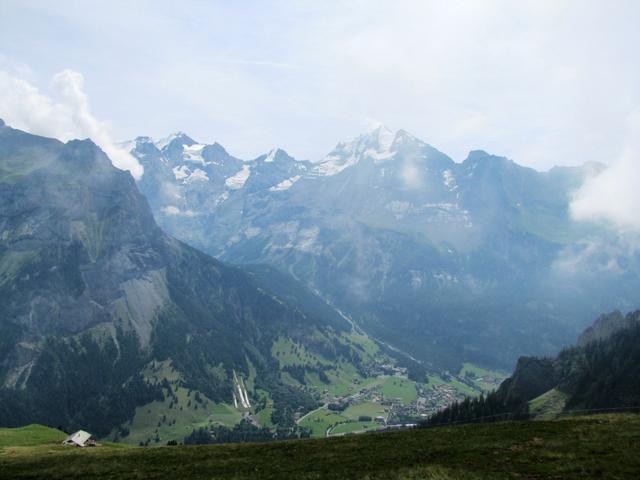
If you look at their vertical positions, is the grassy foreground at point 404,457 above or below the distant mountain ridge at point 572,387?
above

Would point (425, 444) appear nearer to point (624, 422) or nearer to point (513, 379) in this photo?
point (624, 422)

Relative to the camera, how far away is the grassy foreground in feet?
160

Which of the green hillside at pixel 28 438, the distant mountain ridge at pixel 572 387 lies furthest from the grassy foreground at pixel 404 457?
the distant mountain ridge at pixel 572 387

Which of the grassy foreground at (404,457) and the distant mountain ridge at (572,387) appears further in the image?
the distant mountain ridge at (572,387)

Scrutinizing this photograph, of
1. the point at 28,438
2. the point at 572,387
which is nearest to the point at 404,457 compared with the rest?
the point at 28,438

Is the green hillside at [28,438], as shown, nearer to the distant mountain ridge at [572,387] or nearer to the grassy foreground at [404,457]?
the grassy foreground at [404,457]

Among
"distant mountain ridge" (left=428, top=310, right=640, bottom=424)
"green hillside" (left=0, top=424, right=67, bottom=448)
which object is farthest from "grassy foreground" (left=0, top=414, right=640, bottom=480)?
"distant mountain ridge" (left=428, top=310, right=640, bottom=424)

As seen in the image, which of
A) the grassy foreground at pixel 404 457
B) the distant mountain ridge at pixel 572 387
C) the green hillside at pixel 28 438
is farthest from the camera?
the distant mountain ridge at pixel 572 387

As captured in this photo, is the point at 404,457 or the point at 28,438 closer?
the point at 404,457

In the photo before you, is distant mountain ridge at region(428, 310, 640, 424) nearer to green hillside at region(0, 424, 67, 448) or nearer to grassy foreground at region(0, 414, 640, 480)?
grassy foreground at region(0, 414, 640, 480)

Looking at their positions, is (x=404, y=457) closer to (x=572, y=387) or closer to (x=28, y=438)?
(x=28, y=438)

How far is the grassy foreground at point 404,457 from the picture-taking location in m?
48.8

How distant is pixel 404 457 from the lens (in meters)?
57.4

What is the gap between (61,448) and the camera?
8369 centimetres
